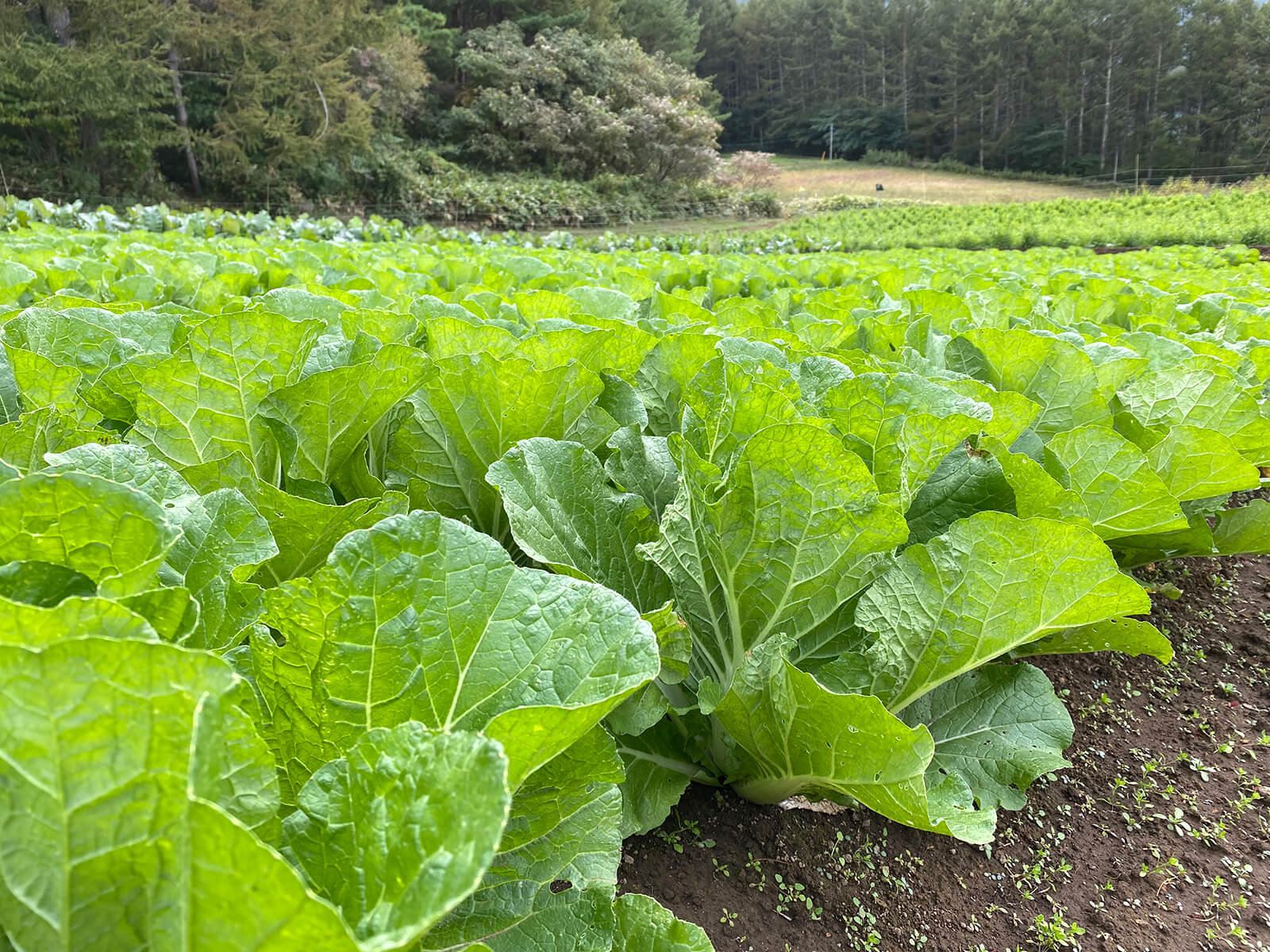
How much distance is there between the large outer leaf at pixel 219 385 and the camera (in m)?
1.18

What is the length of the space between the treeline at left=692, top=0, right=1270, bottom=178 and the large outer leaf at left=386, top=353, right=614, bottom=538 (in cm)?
5455

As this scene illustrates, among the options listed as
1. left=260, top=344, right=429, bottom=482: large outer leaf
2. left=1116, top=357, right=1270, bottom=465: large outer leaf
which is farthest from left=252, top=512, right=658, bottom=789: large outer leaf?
left=1116, top=357, right=1270, bottom=465: large outer leaf

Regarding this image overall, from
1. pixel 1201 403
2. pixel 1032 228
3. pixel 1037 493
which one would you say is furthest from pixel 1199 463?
pixel 1032 228

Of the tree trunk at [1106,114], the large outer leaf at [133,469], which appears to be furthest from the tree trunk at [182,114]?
the tree trunk at [1106,114]

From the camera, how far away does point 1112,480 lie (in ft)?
4.77

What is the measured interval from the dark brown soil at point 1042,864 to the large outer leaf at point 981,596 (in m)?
0.44

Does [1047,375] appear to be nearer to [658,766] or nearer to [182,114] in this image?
[658,766]

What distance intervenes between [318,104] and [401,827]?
2881 centimetres

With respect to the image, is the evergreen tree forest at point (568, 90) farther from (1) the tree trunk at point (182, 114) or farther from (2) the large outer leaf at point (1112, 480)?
(2) the large outer leaf at point (1112, 480)

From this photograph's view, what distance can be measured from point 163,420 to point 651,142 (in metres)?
33.4

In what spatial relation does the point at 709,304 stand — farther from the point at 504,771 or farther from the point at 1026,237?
the point at 1026,237

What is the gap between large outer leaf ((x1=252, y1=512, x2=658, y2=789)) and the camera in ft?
2.18

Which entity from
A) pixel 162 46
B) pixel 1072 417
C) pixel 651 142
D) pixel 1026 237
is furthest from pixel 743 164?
pixel 1072 417

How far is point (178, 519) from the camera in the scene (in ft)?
2.53
